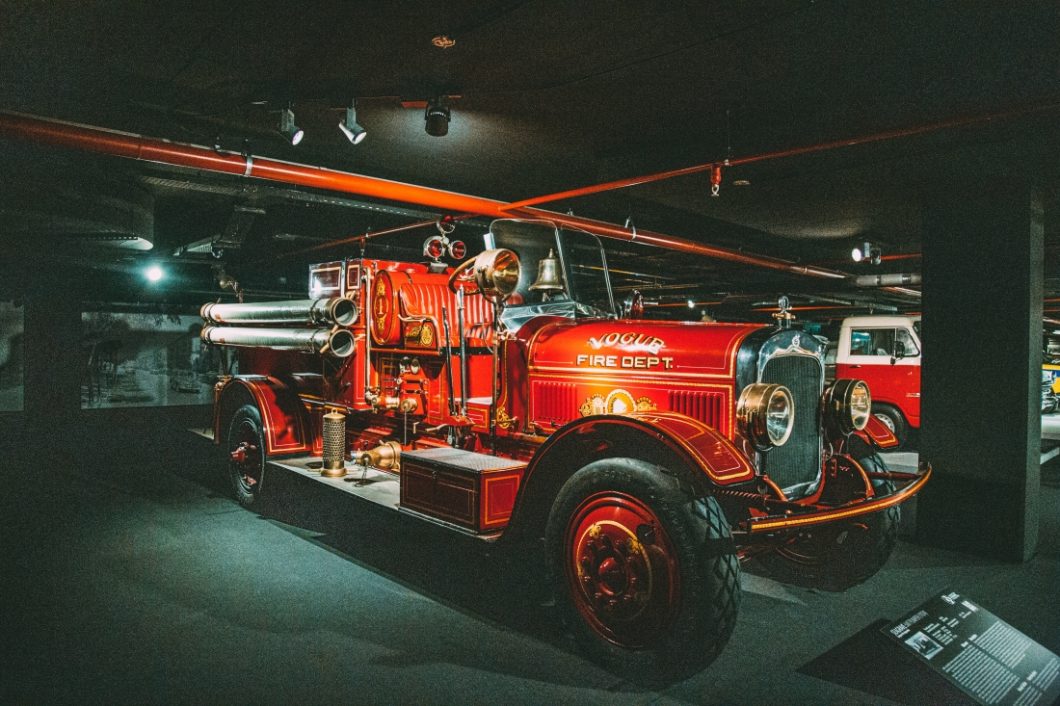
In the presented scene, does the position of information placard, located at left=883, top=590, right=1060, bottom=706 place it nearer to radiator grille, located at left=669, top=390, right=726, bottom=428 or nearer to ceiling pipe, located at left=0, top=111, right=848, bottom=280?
radiator grille, located at left=669, top=390, right=726, bottom=428

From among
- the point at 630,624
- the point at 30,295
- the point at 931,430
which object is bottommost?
the point at 630,624

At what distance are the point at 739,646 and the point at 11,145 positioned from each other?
701 cm

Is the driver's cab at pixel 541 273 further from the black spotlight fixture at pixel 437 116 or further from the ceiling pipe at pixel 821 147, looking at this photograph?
the ceiling pipe at pixel 821 147

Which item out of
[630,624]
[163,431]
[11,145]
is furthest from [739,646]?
[163,431]

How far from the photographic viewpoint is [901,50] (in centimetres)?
392

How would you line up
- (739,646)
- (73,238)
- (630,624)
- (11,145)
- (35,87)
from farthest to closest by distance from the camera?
(73,238) → (11,145) → (35,87) → (739,646) → (630,624)

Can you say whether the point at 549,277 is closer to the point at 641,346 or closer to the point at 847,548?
the point at 641,346

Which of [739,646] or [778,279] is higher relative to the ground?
[778,279]

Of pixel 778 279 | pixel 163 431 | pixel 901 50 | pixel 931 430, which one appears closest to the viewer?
pixel 901 50

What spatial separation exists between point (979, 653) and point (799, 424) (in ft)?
4.55

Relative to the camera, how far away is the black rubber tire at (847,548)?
12.9 ft

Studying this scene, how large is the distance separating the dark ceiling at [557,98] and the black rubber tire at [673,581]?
7.87 ft

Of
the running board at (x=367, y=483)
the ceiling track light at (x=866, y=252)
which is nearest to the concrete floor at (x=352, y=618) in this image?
the running board at (x=367, y=483)

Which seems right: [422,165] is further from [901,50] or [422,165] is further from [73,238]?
[73,238]
